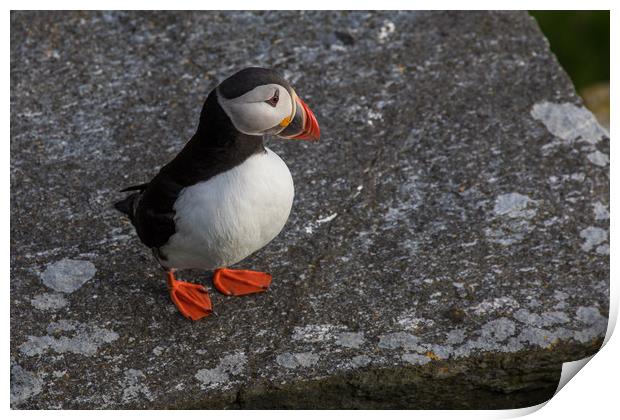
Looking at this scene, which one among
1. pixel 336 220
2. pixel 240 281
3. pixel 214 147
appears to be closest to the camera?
pixel 214 147

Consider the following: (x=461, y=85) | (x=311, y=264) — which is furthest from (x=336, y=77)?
(x=311, y=264)

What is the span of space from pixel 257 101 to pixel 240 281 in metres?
0.93

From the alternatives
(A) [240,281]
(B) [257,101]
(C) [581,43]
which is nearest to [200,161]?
(B) [257,101]

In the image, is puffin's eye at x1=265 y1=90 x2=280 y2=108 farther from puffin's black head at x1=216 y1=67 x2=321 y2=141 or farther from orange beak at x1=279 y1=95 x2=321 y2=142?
orange beak at x1=279 y1=95 x2=321 y2=142

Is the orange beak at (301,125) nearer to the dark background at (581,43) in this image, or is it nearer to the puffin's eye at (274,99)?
the puffin's eye at (274,99)

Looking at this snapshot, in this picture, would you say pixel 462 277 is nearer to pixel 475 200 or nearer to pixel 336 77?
pixel 475 200

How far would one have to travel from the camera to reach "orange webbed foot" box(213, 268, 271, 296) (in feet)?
13.4

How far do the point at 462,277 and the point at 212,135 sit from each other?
1.28 meters

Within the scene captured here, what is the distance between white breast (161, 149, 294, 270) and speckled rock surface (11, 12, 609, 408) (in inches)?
16.0

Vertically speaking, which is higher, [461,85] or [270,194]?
[270,194]

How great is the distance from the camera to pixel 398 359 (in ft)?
12.5

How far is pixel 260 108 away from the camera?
3.48 m

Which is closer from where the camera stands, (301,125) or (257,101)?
(257,101)

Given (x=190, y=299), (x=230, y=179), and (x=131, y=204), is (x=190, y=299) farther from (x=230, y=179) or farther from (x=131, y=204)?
(x=230, y=179)
